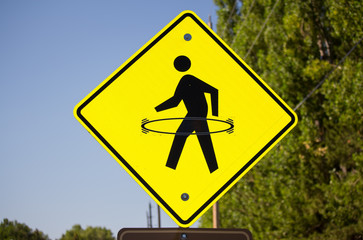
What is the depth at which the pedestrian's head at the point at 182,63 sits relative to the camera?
3.26 metres

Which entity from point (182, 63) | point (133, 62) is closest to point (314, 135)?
point (182, 63)

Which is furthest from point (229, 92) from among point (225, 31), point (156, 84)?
point (225, 31)

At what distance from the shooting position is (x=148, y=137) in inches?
121

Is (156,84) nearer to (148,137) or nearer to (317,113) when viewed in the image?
(148,137)

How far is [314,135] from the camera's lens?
1645 centimetres

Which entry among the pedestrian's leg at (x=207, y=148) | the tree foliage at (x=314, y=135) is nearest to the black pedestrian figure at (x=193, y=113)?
the pedestrian's leg at (x=207, y=148)

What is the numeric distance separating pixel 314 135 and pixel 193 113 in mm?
13956

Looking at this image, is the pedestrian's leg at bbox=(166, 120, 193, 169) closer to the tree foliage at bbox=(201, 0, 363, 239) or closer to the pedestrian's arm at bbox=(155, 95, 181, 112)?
the pedestrian's arm at bbox=(155, 95, 181, 112)

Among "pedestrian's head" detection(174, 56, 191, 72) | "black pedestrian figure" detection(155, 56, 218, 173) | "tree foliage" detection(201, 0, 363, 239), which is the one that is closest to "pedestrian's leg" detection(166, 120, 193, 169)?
"black pedestrian figure" detection(155, 56, 218, 173)

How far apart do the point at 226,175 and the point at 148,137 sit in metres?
0.50

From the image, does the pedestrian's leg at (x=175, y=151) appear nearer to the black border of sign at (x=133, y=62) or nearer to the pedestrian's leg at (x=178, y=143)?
the pedestrian's leg at (x=178, y=143)

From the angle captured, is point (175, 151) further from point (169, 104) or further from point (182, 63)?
point (182, 63)

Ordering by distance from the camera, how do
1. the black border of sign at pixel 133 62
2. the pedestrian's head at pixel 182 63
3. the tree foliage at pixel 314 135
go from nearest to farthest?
the black border of sign at pixel 133 62, the pedestrian's head at pixel 182 63, the tree foliage at pixel 314 135

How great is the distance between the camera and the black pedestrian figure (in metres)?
3.08
